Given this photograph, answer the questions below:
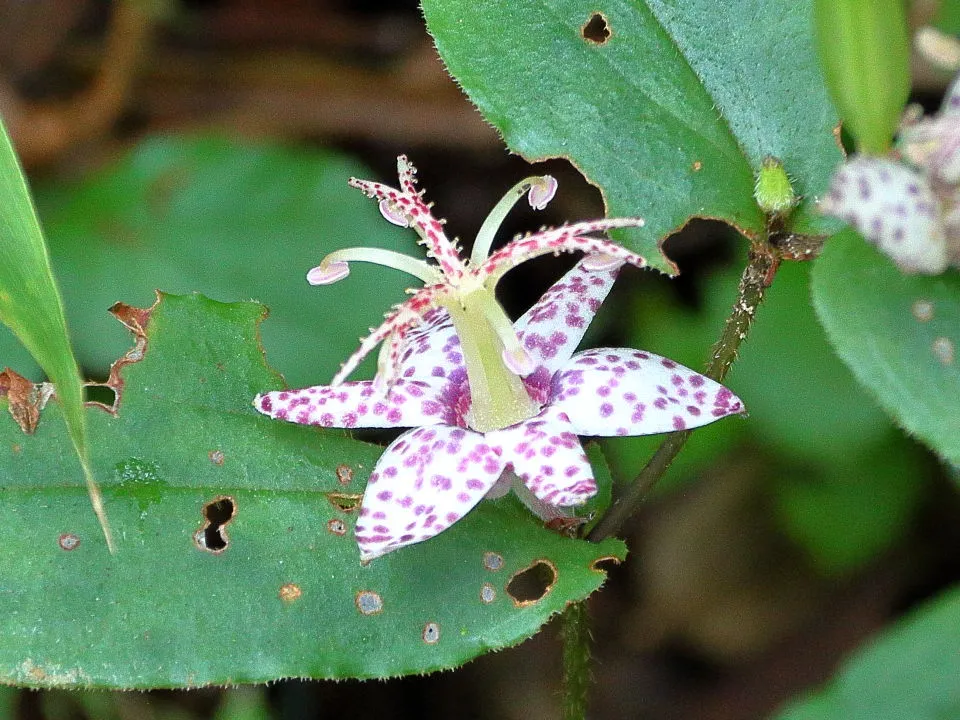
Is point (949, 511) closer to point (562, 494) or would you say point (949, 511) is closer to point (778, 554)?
point (778, 554)

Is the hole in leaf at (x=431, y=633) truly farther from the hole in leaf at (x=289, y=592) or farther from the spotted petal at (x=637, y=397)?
the spotted petal at (x=637, y=397)

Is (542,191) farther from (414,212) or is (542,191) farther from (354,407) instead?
(354,407)

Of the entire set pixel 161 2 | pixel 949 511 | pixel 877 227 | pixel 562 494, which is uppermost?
pixel 877 227

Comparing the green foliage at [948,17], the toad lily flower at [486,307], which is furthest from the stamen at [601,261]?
the green foliage at [948,17]

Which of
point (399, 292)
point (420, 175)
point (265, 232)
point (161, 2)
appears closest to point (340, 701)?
point (399, 292)

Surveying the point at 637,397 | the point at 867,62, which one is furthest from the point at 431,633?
the point at 867,62
